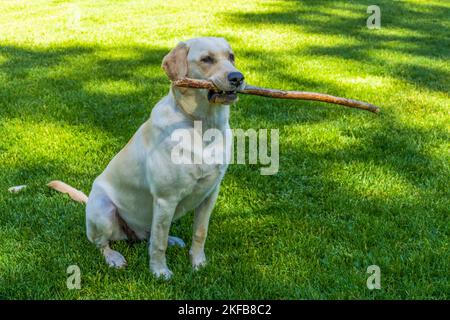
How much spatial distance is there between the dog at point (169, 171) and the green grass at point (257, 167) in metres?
Result: 0.19

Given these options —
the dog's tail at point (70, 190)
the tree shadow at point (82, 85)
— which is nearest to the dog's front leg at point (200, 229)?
the dog's tail at point (70, 190)

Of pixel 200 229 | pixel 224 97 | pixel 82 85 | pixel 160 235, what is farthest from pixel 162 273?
pixel 82 85

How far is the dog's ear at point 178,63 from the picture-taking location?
126 inches

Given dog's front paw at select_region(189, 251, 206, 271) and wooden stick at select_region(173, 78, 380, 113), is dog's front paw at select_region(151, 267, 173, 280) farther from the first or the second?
wooden stick at select_region(173, 78, 380, 113)

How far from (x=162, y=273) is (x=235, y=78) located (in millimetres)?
1272

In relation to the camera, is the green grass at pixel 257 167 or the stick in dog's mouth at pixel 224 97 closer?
the stick in dog's mouth at pixel 224 97

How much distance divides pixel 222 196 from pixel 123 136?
1.58 metres

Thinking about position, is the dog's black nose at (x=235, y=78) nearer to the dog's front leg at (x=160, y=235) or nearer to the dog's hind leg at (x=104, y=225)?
the dog's front leg at (x=160, y=235)

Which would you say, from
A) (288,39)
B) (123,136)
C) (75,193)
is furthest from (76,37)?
(75,193)

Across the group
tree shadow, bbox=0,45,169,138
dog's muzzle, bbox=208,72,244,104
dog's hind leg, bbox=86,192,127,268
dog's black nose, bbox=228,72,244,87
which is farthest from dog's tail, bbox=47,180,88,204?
dog's black nose, bbox=228,72,244,87

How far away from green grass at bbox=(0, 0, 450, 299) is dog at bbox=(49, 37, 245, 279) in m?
0.19

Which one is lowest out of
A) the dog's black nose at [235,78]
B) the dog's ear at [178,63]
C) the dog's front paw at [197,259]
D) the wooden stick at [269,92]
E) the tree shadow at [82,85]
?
the dog's front paw at [197,259]

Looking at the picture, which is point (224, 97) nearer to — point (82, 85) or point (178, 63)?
point (178, 63)

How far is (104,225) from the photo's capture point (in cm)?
356
